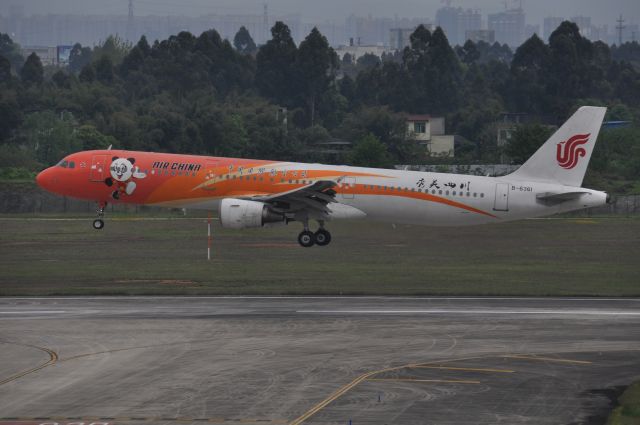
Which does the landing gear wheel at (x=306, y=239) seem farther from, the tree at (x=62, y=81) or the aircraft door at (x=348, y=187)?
the tree at (x=62, y=81)

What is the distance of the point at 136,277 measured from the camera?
57125 millimetres

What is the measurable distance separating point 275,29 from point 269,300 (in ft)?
480

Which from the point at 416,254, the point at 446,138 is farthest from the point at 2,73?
the point at 416,254

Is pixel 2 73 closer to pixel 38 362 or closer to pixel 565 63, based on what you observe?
pixel 565 63

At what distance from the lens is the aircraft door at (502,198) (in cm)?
5703

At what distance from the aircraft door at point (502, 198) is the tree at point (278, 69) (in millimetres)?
126765

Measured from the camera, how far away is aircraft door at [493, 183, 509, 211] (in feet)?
187

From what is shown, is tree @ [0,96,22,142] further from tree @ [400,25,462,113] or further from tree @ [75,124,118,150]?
tree @ [400,25,462,113]

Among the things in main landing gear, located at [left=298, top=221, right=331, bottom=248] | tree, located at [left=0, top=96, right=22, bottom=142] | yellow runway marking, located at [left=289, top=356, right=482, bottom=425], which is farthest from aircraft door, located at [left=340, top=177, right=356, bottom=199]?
tree, located at [left=0, top=96, right=22, bottom=142]

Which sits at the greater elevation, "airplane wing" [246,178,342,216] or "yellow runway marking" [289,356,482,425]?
"airplane wing" [246,178,342,216]

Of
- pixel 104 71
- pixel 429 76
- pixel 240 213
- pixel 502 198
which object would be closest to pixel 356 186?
pixel 240 213

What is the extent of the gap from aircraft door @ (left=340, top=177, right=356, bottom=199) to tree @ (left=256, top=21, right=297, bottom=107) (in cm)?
12612

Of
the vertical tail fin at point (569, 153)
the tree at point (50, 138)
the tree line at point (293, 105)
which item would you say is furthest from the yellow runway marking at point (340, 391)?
the tree at point (50, 138)

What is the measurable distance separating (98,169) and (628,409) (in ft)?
109
